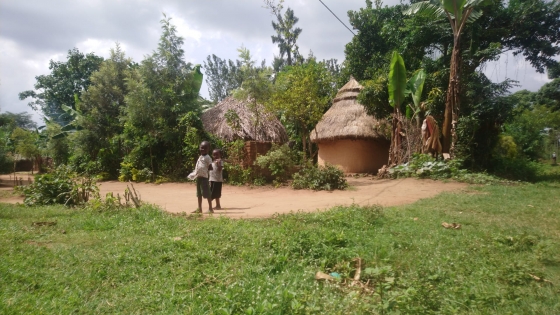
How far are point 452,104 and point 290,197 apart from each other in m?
7.19

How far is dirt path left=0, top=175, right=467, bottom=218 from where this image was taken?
7.36 meters

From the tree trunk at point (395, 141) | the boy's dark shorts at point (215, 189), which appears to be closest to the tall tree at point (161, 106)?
the boy's dark shorts at point (215, 189)

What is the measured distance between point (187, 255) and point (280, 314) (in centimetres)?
162

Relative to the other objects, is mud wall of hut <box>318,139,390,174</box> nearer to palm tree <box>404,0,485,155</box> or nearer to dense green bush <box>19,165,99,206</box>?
palm tree <box>404,0,485,155</box>

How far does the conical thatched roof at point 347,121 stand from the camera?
14.6m

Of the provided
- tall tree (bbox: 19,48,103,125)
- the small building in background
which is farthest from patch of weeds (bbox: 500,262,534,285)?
tall tree (bbox: 19,48,103,125)

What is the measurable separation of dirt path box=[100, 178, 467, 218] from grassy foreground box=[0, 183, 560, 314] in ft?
5.62

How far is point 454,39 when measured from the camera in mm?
11711

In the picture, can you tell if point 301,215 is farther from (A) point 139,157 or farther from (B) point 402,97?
(A) point 139,157

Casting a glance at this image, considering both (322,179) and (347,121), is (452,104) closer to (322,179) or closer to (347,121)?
(347,121)

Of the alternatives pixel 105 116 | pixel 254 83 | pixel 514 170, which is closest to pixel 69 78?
pixel 105 116

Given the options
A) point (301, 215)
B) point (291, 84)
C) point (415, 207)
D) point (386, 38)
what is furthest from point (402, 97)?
point (301, 215)

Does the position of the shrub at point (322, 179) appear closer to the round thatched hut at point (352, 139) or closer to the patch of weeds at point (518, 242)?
the round thatched hut at point (352, 139)

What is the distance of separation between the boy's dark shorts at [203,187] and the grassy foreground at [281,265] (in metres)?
1.30
